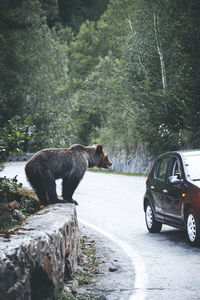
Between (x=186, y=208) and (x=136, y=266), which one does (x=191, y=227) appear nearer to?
(x=186, y=208)

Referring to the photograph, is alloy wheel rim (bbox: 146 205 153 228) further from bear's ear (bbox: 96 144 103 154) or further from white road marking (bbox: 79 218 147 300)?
bear's ear (bbox: 96 144 103 154)

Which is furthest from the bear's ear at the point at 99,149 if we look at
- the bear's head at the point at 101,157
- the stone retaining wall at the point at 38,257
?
the stone retaining wall at the point at 38,257

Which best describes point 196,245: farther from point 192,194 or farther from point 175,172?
point 175,172

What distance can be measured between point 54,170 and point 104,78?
47561 mm

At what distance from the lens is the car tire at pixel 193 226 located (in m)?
8.98

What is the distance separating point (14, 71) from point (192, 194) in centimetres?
4534

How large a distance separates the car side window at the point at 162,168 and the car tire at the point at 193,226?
1.60 m

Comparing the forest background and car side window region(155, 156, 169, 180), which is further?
the forest background

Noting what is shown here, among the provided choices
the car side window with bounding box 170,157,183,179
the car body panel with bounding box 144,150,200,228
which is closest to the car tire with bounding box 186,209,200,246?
the car body panel with bounding box 144,150,200,228

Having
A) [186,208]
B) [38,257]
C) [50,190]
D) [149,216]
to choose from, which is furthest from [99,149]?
[38,257]

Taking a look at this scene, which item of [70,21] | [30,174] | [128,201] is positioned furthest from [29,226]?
[70,21]

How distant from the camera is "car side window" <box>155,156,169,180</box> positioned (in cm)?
1094

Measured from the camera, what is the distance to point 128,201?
1684 cm

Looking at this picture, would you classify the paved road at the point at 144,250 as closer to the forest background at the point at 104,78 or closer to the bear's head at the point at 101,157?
the bear's head at the point at 101,157
